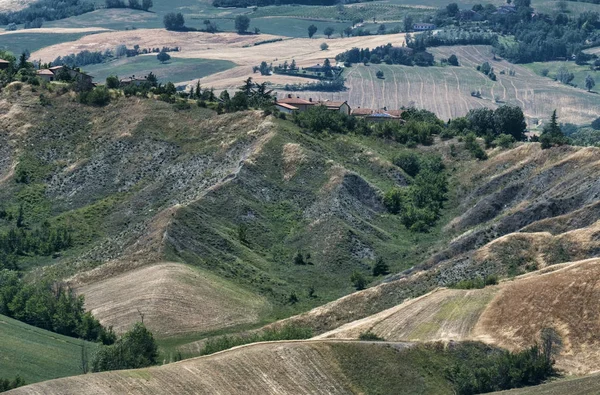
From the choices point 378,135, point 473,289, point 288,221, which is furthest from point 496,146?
point 473,289

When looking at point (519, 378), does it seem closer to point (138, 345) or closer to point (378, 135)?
point (138, 345)

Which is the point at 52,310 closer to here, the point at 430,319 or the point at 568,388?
the point at 430,319

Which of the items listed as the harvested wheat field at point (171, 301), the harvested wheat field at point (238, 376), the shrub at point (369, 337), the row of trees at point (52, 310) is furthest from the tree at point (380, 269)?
the harvested wheat field at point (238, 376)

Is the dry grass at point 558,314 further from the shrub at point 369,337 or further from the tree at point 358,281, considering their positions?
the tree at point 358,281

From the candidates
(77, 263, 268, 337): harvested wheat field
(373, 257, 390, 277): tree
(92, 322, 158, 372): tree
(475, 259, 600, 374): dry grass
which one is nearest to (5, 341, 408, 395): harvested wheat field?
(92, 322, 158, 372): tree

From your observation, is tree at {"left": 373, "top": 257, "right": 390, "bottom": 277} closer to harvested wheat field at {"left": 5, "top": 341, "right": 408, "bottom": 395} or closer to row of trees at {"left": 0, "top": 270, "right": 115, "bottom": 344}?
row of trees at {"left": 0, "top": 270, "right": 115, "bottom": 344}

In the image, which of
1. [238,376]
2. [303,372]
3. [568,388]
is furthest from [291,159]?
[568,388]
